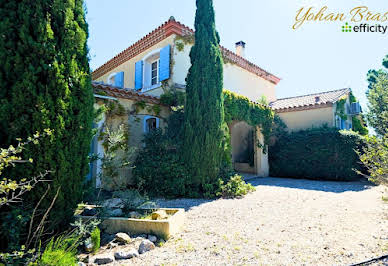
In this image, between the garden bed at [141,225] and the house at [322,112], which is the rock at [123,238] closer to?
A: the garden bed at [141,225]

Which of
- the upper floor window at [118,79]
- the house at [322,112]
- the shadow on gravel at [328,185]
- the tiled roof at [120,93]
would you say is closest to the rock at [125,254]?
the tiled roof at [120,93]

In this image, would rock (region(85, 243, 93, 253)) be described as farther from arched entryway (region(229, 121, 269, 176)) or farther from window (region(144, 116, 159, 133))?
arched entryway (region(229, 121, 269, 176))

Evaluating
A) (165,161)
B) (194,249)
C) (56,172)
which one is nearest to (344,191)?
(165,161)

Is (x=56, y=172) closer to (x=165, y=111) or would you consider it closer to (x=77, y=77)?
(x=77, y=77)

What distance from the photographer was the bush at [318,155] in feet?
35.9

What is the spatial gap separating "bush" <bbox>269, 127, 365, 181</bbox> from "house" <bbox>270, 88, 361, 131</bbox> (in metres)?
1.58

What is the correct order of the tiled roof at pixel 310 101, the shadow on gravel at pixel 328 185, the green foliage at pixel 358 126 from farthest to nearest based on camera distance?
the green foliage at pixel 358 126, the tiled roof at pixel 310 101, the shadow on gravel at pixel 328 185

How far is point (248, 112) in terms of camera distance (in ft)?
36.8

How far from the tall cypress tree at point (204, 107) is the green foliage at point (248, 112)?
1.85 m

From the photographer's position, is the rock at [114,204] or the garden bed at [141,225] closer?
the garden bed at [141,225]

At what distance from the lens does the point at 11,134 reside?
3.12 meters

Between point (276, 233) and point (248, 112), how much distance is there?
778 cm

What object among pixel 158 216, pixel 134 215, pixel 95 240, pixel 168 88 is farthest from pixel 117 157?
pixel 95 240

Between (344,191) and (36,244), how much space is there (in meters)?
9.60
